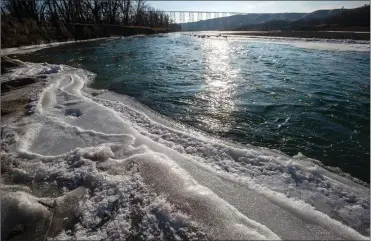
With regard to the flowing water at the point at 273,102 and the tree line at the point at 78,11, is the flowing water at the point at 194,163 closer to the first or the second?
the flowing water at the point at 273,102

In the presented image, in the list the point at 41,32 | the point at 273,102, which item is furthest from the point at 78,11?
the point at 273,102

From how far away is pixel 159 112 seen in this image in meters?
6.59

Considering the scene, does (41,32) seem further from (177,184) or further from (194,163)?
(177,184)

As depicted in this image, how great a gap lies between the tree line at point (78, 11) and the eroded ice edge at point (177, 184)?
31.7 meters

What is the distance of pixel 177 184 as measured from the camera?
11.0 feet

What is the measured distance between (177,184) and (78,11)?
5549 cm

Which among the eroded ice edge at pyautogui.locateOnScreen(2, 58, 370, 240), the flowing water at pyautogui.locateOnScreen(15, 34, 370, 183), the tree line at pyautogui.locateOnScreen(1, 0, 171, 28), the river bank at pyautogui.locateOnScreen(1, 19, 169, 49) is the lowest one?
the eroded ice edge at pyautogui.locateOnScreen(2, 58, 370, 240)

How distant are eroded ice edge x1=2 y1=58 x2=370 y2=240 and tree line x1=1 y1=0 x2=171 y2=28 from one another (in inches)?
1249

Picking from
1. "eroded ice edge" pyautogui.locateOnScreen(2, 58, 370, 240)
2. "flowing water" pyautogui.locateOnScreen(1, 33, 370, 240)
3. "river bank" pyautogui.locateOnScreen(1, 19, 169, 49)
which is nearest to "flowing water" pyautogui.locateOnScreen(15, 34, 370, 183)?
"flowing water" pyautogui.locateOnScreen(1, 33, 370, 240)

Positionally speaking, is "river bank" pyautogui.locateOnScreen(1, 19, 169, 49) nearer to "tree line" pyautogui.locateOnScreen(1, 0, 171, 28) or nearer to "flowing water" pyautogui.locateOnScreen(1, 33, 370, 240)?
"tree line" pyautogui.locateOnScreen(1, 0, 171, 28)

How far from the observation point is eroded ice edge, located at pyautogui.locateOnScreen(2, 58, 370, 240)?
8.91 ft

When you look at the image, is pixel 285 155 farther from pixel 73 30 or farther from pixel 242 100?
pixel 73 30

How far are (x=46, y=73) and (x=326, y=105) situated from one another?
11.6m

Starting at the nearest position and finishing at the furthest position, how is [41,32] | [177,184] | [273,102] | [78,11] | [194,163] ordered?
1. [177,184]
2. [194,163]
3. [273,102]
4. [41,32]
5. [78,11]
